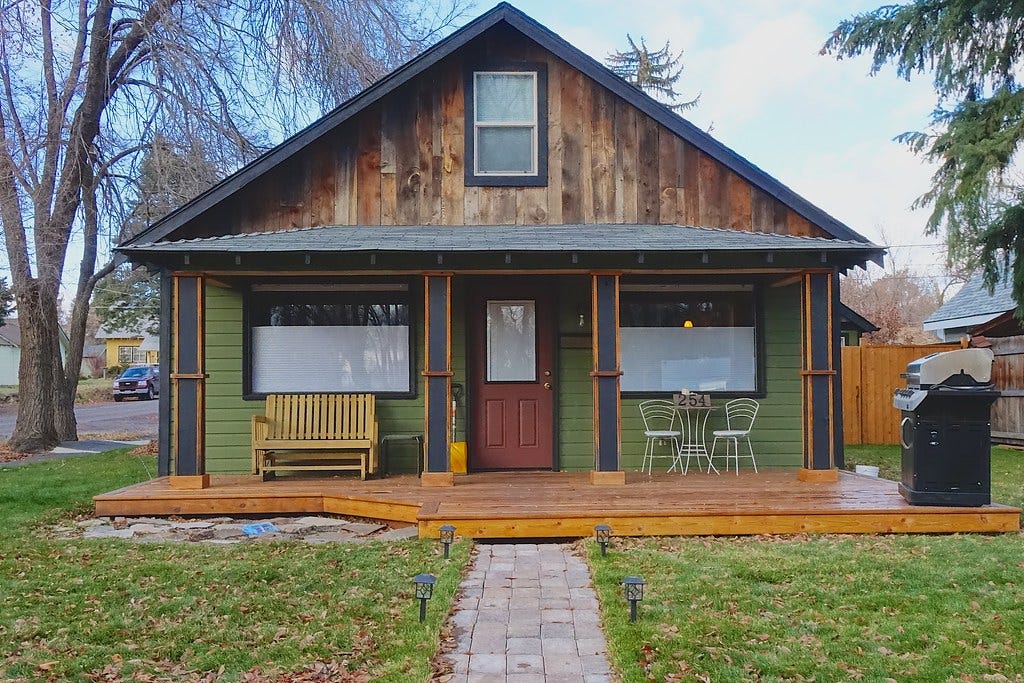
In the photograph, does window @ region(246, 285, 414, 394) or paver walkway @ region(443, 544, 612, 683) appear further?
window @ region(246, 285, 414, 394)

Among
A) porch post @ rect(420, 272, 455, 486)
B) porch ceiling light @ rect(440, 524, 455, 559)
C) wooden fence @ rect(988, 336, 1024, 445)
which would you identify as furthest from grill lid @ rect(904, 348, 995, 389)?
wooden fence @ rect(988, 336, 1024, 445)

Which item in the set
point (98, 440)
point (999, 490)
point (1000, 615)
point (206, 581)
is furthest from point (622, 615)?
point (98, 440)

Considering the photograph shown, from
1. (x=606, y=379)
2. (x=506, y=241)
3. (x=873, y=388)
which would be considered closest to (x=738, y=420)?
(x=606, y=379)

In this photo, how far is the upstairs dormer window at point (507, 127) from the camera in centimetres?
867

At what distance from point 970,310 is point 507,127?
14.5 metres

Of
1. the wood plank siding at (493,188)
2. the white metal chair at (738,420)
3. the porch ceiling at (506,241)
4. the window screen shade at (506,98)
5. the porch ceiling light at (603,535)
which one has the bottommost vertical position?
the porch ceiling light at (603,535)

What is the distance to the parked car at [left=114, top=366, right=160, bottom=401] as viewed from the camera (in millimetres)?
31203

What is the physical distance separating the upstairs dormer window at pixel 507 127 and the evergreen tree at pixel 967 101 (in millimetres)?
5820

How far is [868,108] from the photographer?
22.7 metres

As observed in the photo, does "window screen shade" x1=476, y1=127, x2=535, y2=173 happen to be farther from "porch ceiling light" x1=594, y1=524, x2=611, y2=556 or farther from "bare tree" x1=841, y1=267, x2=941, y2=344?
"bare tree" x1=841, y1=267, x2=941, y2=344

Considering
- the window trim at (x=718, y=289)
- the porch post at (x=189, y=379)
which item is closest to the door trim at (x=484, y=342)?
the window trim at (x=718, y=289)

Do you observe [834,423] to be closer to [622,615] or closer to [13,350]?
[622,615]

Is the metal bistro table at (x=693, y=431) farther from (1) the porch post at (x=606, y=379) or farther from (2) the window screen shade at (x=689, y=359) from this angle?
(1) the porch post at (x=606, y=379)

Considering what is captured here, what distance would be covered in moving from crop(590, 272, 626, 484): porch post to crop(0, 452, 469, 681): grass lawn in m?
2.08
